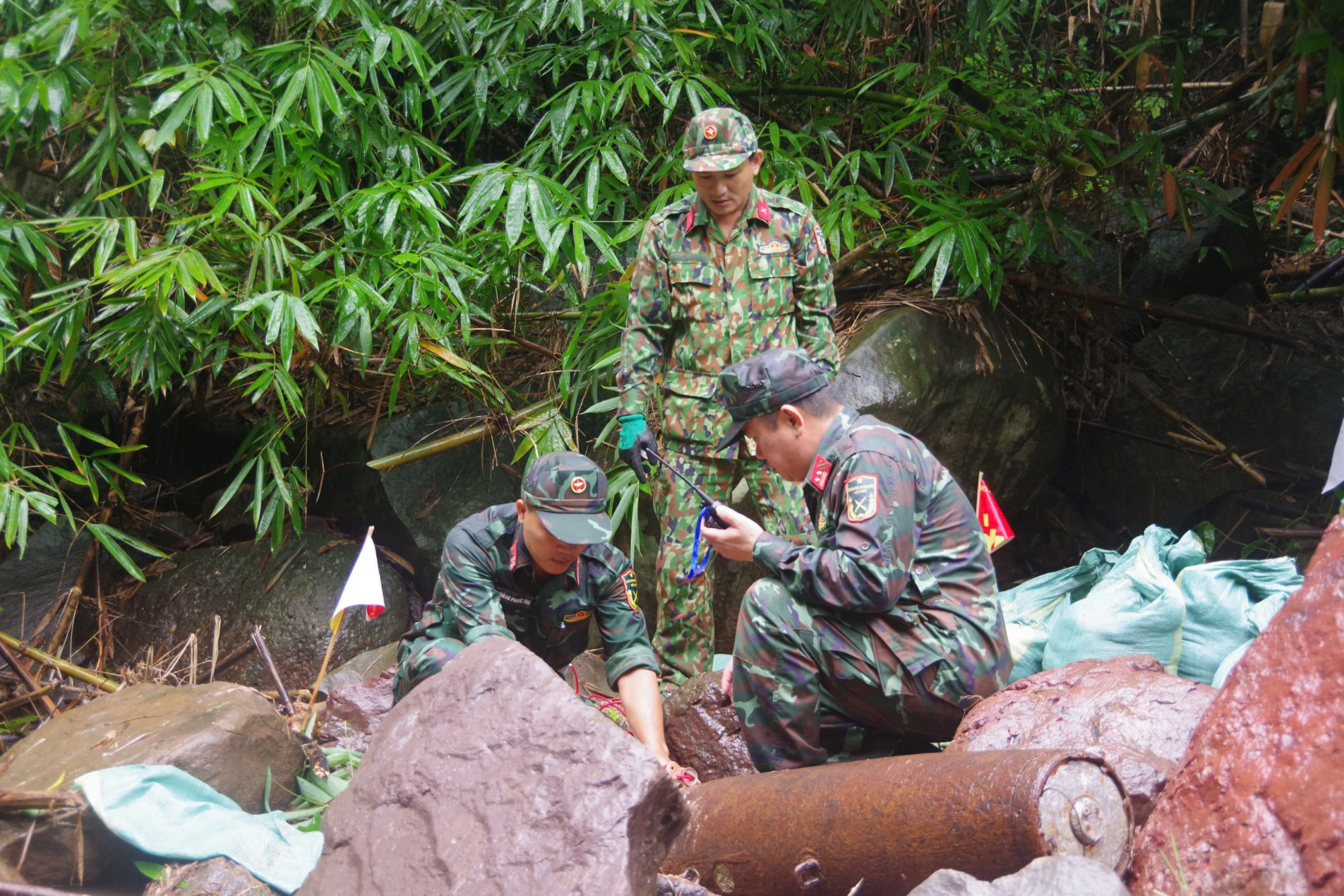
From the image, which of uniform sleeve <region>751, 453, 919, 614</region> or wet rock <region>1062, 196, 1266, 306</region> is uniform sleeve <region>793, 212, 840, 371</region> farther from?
wet rock <region>1062, 196, 1266, 306</region>

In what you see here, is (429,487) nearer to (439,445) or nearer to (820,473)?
(439,445)

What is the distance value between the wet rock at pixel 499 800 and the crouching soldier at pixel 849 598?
2.77 feet

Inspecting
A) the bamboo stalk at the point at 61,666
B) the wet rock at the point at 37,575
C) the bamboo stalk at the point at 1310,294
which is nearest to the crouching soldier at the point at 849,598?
the bamboo stalk at the point at 61,666

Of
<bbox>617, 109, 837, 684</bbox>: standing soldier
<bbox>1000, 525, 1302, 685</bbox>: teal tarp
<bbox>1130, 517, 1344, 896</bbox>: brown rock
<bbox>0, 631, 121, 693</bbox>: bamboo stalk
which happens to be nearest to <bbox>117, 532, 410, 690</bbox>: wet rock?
<bbox>0, 631, 121, 693</bbox>: bamboo stalk

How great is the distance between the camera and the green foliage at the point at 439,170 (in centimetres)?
432

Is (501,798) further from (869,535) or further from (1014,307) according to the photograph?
(1014,307)

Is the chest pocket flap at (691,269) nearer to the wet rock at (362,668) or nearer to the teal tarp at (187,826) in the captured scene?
the wet rock at (362,668)

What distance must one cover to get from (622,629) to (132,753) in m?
1.37

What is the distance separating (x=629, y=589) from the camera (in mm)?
3361

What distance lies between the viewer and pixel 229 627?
17.8 feet

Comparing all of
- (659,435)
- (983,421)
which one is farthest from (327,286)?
(983,421)

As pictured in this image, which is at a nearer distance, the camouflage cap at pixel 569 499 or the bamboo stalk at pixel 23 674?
the camouflage cap at pixel 569 499

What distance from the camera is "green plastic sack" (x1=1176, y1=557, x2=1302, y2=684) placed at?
3.09 metres

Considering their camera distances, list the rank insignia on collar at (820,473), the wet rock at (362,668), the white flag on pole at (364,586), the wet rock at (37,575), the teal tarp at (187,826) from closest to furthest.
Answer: the teal tarp at (187,826) → the rank insignia on collar at (820,473) → the white flag on pole at (364,586) → the wet rock at (362,668) → the wet rock at (37,575)
